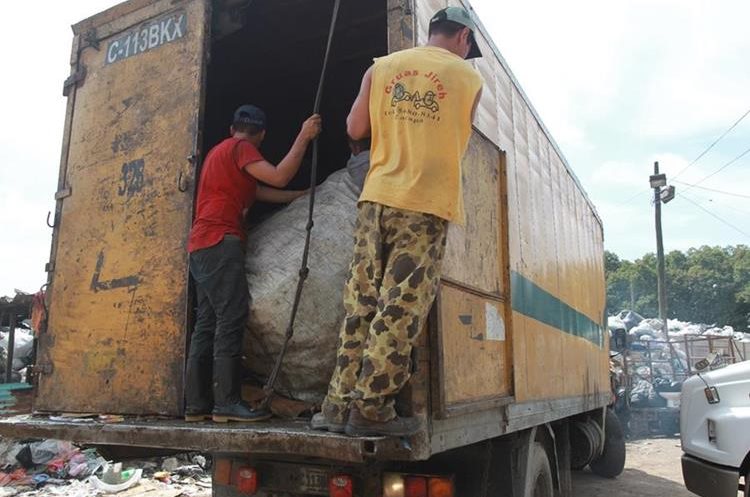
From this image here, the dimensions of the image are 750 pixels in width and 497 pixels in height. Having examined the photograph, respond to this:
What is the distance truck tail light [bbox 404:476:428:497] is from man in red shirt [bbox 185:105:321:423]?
708mm

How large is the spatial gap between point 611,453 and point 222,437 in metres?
7.24

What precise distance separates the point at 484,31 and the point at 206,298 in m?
2.30

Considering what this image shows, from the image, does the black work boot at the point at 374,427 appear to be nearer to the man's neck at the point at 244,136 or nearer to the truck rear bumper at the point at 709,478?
the man's neck at the point at 244,136

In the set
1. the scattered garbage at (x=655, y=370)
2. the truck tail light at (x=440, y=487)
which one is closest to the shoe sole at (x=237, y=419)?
the truck tail light at (x=440, y=487)

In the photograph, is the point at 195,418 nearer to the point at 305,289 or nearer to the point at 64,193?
the point at 305,289

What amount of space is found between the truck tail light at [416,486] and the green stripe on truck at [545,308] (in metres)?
1.29

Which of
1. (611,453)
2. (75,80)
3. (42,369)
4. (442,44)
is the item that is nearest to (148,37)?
(75,80)

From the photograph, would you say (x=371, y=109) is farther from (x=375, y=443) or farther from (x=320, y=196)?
(x=375, y=443)

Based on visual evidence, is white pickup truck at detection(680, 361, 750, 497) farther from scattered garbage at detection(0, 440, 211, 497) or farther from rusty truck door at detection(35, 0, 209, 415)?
scattered garbage at detection(0, 440, 211, 497)

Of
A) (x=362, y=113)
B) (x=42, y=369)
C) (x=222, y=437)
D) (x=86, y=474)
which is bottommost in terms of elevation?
(x=86, y=474)

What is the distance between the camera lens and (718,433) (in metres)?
4.39

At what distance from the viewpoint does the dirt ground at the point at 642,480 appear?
7336 millimetres

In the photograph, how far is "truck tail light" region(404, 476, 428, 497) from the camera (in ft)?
7.88

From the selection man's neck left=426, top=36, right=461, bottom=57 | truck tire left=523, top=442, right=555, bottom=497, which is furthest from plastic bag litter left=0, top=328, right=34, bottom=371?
man's neck left=426, top=36, right=461, bottom=57
